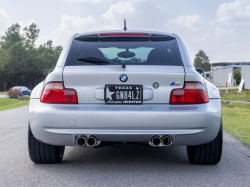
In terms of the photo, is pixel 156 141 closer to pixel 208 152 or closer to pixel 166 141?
pixel 166 141

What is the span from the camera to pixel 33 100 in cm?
377

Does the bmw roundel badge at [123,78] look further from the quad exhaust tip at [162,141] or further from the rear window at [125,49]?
the quad exhaust tip at [162,141]

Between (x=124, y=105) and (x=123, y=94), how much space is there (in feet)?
0.40

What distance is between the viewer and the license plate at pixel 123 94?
11.4 feet

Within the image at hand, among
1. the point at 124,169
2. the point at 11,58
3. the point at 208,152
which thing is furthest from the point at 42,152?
the point at 11,58

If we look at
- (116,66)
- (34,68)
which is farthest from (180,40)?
(34,68)

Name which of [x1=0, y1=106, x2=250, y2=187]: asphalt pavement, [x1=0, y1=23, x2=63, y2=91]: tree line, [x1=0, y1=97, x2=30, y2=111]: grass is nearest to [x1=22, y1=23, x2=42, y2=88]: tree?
[x1=0, y1=23, x2=63, y2=91]: tree line

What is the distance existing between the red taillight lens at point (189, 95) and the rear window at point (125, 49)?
1.63ft

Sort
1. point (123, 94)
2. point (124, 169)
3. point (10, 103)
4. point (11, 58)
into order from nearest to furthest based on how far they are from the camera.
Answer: point (123, 94) < point (124, 169) < point (10, 103) < point (11, 58)

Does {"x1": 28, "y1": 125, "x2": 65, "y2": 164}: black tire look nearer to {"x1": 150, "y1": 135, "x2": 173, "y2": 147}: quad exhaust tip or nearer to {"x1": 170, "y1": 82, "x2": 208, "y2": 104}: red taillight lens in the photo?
{"x1": 150, "y1": 135, "x2": 173, "y2": 147}: quad exhaust tip

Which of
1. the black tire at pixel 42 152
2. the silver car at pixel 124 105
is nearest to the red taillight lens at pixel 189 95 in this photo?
the silver car at pixel 124 105

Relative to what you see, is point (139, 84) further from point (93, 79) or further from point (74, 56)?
point (74, 56)

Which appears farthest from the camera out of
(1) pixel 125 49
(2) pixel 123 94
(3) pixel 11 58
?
(3) pixel 11 58

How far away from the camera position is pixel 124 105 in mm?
3473
